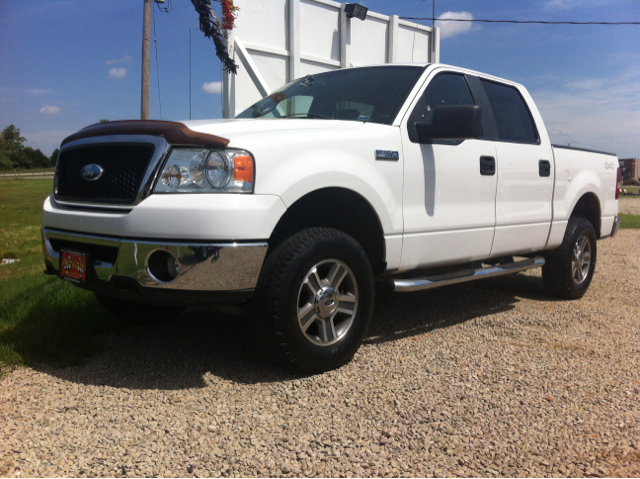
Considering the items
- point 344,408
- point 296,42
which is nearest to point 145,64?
point 296,42

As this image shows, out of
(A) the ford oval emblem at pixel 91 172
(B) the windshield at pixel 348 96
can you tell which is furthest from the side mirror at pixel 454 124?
(A) the ford oval emblem at pixel 91 172

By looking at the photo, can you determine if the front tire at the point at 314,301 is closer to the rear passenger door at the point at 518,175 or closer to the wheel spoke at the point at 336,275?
the wheel spoke at the point at 336,275

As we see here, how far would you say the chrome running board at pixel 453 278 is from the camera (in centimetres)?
375

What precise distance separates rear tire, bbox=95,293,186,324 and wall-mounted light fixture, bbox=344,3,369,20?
310 inches

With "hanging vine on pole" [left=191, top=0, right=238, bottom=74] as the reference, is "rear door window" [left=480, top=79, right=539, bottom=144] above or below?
below

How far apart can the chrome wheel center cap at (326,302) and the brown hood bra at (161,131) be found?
102 centimetres

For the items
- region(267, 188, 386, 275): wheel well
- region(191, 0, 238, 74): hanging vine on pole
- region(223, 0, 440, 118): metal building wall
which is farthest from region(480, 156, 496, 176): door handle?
region(223, 0, 440, 118): metal building wall

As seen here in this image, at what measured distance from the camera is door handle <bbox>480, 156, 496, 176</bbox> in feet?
14.0

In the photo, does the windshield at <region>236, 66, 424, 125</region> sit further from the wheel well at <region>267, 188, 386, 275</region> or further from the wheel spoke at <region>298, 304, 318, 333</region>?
the wheel spoke at <region>298, 304, 318, 333</region>

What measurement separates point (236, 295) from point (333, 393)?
0.76 meters

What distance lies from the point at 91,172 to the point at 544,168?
3.69 metres

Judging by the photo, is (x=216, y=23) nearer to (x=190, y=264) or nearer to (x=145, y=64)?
(x=145, y=64)

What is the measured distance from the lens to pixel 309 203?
346 centimetres

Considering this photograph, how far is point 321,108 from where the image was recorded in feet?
13.6
